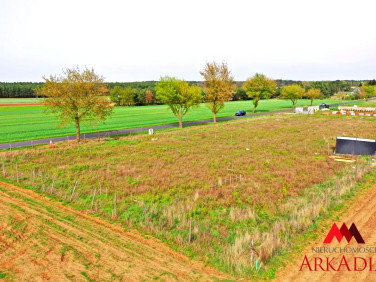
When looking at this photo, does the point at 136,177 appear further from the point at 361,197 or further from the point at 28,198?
the point at 361,197

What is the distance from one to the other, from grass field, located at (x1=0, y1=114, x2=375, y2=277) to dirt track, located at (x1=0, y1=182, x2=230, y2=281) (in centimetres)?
95

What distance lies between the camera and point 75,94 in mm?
34219

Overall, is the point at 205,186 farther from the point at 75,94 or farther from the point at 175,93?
the point at 175,93

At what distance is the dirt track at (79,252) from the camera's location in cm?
1017

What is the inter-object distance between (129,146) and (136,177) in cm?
1310

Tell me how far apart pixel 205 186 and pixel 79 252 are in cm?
938

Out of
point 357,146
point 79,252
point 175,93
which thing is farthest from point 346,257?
point 175,93

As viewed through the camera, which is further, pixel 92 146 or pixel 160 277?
pixel 92 146

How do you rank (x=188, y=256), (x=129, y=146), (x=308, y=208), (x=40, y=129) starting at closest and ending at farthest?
1. (x=188, y=256)
2. (x=308, y=208)
3. (x=129, y=146)
4. (x=40, y=129)

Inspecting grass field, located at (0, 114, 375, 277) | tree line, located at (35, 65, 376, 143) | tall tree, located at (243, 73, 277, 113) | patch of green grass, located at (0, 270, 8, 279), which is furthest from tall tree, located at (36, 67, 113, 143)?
tall tree, located at (243, 73, 277, 113)

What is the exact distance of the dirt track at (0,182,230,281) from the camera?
33.4ft

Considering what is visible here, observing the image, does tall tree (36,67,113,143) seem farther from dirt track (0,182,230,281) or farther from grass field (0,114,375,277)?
dirt track (0,182,230,281)

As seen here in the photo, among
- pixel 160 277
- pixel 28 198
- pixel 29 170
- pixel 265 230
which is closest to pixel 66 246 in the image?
pixel 160 277

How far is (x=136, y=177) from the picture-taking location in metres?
21.1
